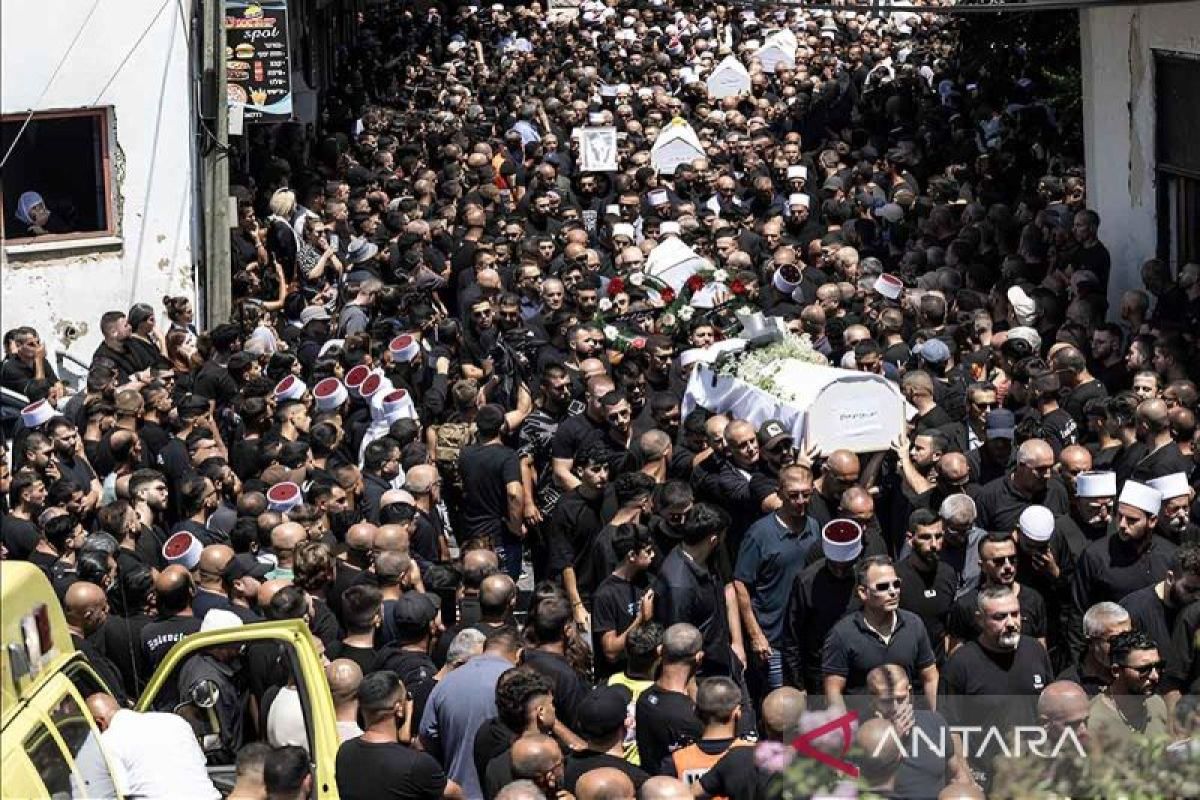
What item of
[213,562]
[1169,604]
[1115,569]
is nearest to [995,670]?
[1169,604]

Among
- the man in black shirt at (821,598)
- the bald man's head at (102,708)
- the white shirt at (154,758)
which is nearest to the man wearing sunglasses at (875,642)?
the man in black shirt at (821,598)

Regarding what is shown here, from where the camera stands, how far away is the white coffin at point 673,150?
22578 millimetres

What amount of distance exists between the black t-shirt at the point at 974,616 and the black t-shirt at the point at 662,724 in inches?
59.3

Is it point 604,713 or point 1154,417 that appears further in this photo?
point 1154,417

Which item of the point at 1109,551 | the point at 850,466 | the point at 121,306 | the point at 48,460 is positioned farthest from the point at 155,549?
the point at 121,306

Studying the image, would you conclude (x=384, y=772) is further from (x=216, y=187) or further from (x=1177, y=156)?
(x=216, y=187)

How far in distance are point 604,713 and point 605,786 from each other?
24.9 inches

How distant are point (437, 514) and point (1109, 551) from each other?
12.9ft

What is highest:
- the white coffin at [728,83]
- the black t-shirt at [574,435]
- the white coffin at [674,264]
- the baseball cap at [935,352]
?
the white coffin at [728,83]

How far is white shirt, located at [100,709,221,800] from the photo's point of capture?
8.12 m

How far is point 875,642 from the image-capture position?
9.38m

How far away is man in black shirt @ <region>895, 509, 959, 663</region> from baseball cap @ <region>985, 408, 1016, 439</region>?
192 centimetres

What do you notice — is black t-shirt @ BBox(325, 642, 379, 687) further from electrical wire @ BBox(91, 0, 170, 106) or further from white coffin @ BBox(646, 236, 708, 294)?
electrical wire @ BBox(91, 0, 170, 106)

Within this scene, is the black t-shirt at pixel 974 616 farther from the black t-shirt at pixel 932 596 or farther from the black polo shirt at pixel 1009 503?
the black polo shirt at pixel 1009 503
